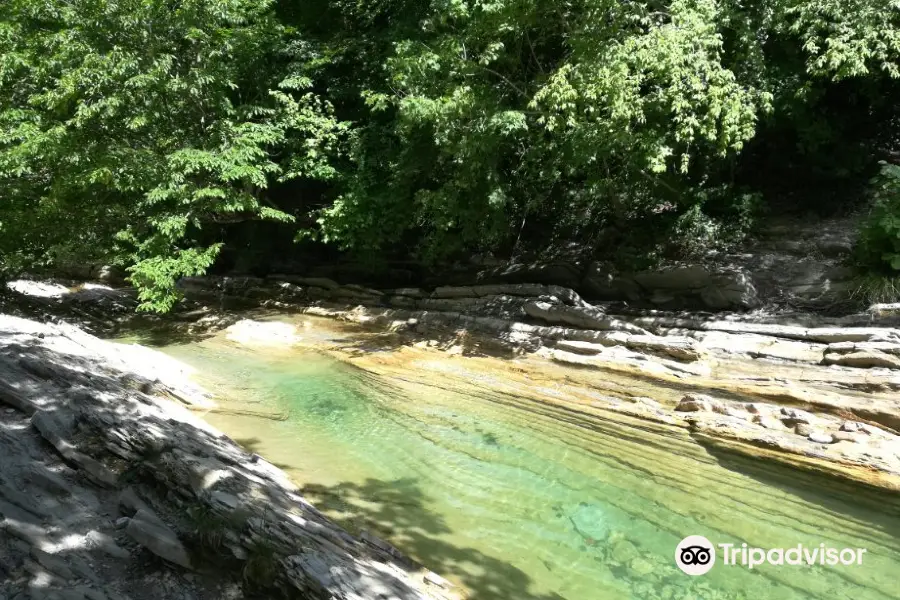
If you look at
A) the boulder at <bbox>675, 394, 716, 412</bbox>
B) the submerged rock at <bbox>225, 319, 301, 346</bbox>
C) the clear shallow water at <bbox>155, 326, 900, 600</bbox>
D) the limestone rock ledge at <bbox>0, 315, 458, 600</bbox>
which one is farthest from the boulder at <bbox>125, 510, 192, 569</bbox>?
the submerged rock at <bbox>225, 319, 301, 346</bbox>

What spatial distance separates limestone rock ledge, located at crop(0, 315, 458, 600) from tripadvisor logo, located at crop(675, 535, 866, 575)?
1.94 m

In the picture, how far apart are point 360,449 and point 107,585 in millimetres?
3209

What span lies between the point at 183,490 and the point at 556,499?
3.09 meters

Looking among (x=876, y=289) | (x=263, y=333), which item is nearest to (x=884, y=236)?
(x=876, y=289)

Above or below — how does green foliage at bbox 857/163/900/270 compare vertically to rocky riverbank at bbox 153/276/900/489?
above

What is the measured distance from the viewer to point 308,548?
10.6 feet

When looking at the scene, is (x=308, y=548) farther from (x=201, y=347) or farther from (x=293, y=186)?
(x=293, y=186)

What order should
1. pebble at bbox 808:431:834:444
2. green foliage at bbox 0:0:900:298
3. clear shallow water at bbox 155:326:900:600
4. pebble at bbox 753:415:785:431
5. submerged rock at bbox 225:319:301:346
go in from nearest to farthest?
clear shallow water at bbox 155:326:900:600, pebble at bbox 808:431:834:444, pebble at bbox 753:415:785:431, green foliage at bbox 0:0:900:298, submerged rock at bbox 225:319:301:346

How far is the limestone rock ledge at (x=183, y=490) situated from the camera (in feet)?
9.91

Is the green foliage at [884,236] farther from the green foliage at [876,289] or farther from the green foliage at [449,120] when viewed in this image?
the green foliage at [876,289]

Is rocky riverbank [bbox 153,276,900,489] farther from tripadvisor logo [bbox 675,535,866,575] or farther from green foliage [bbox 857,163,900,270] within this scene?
tripadvisor logo [bbox 675,535,866,575]

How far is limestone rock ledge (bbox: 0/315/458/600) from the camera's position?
3020mm

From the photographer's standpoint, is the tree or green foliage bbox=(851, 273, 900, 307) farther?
the tree

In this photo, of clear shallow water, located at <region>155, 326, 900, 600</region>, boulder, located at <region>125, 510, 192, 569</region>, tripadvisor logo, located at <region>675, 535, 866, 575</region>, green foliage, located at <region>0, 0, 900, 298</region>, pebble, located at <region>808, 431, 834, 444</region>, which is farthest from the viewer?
green foliage, located at <region>0, 0, 900, 298</region>
